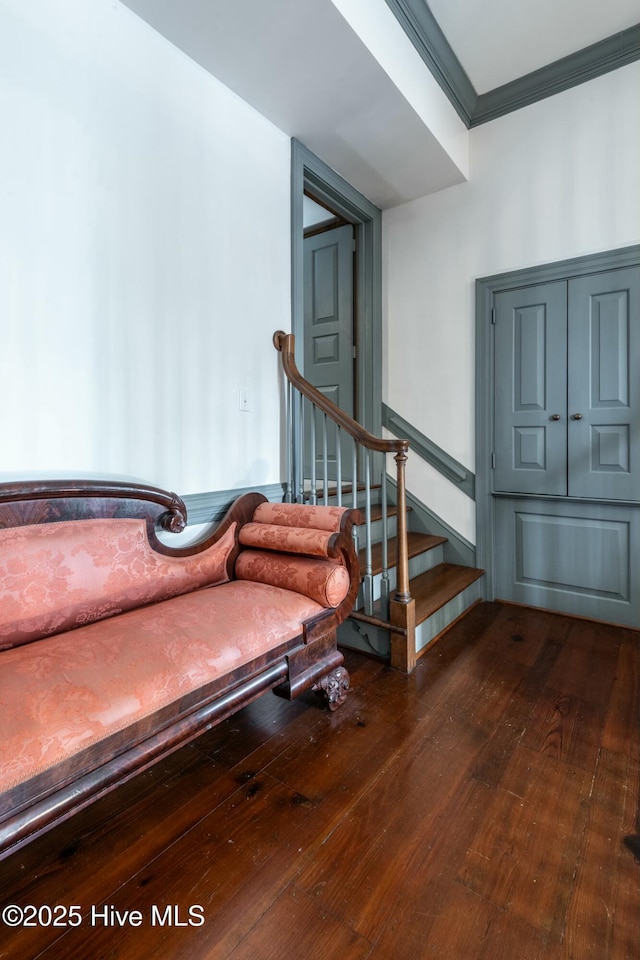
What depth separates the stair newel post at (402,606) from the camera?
2014 mm

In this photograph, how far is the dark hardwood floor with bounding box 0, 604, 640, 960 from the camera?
0.93 m

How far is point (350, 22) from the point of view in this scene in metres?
1.80

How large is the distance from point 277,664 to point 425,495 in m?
1.98

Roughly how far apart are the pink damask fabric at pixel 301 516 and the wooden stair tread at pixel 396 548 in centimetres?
55

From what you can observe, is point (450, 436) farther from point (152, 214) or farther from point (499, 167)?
point (152, 214)

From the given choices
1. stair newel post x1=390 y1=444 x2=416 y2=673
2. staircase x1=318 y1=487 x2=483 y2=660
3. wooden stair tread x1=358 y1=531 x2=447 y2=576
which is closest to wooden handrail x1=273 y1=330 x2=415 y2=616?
stair newel post x1=390 y1=444 x2=416 y2=673

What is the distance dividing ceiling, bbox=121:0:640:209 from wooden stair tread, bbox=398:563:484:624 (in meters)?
2.53

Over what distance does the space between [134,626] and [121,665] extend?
0.71 ft

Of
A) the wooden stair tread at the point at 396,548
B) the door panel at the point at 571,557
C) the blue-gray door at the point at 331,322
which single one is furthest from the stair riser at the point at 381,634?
the blue-gray door at the point at 331,322

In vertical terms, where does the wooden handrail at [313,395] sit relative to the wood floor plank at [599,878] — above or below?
above

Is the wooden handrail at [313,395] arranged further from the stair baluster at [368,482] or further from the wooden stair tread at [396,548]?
the wooden stair tread at [396,548]

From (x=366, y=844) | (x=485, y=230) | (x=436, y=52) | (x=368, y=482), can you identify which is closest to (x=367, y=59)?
(x=436, y=52)

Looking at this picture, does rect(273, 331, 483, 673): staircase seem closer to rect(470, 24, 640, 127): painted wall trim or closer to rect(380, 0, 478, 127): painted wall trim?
rect(380, 0, 478, 127): painted wall trim

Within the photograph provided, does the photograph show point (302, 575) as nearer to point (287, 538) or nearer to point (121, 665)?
point (287, 538)
